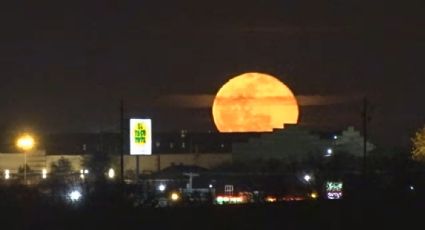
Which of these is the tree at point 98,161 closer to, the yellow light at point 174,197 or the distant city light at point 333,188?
the distant city light at point 333,188

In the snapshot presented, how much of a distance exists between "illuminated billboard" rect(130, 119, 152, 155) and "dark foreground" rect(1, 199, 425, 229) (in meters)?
29.0

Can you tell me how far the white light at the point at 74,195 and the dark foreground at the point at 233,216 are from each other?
1.26 meters

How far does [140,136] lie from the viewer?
55875 mm

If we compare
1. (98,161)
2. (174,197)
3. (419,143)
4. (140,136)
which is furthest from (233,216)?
(419,143)

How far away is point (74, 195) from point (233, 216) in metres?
3.79

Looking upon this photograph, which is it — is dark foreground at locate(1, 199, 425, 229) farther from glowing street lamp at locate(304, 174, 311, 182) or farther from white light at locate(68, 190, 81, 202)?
glowing street lamp at locate(304, 174, 311, 182)

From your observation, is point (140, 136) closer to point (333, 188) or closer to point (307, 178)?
point (307, 178)

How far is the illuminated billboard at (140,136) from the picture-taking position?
55.7 metres

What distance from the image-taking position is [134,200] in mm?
24172

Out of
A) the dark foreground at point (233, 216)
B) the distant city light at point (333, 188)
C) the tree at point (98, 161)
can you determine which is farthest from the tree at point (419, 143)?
the dark foreground at point (233, 216)

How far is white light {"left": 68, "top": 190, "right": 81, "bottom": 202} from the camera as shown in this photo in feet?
70.1

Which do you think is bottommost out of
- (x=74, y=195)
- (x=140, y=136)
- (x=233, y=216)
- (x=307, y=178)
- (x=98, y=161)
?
(x=233, y=216)

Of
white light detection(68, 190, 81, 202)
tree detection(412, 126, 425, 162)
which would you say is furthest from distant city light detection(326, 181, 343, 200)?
tree detection(412, 126, 425, 162)

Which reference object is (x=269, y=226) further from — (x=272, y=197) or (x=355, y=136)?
(x=355, y=136)
